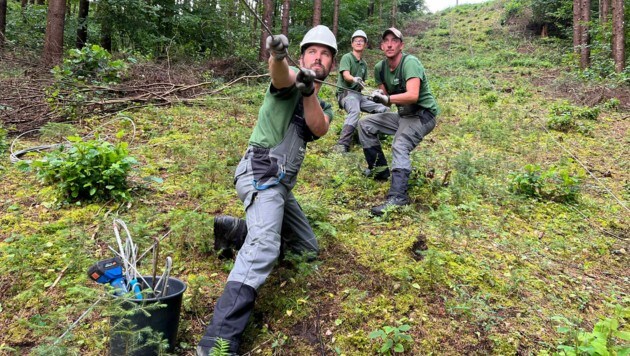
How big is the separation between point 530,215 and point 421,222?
1425 millimetres

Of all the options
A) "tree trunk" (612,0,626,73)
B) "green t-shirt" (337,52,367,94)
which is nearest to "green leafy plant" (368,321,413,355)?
"green t-shirt" (337,52,367,94)

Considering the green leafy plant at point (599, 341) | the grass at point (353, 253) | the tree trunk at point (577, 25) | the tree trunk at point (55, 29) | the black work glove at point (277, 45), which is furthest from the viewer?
the tree trunk at point (577, 25)

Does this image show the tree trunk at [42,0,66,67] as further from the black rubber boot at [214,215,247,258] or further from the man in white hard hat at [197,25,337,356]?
the man in white hard hat at [197,25,337,356]

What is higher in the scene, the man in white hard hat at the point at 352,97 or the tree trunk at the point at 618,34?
the tree trunk at the point at 618,34

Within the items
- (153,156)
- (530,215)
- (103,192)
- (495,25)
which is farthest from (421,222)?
(495,25)

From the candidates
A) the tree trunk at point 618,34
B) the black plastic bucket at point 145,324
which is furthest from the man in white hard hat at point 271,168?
the tree trunk at point 618,34

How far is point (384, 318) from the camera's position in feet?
8.92

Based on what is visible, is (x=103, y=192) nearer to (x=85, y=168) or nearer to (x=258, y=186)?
(x=85, y=168)

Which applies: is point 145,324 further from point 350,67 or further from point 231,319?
point 350,67

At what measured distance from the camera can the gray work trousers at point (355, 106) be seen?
6.62 meters

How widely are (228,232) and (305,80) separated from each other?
1390 mm

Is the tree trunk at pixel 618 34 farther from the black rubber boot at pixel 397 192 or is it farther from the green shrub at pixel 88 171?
the green shrub at pixel 88 171

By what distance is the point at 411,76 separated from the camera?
4.46 metres

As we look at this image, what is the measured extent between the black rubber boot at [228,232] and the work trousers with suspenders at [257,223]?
1.24 feet
